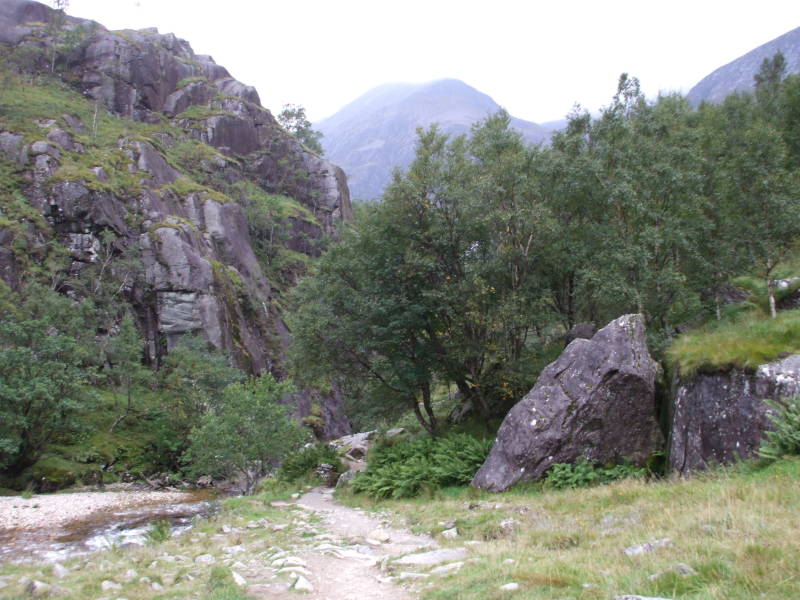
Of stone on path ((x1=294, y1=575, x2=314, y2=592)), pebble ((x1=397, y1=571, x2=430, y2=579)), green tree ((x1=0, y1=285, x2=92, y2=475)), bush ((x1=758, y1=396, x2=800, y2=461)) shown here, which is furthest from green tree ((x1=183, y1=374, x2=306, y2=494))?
bush ((x1=758, y1=396, x2=800, y2=461))

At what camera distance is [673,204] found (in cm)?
2178

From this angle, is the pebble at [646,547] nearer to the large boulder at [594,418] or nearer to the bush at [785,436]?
the bush at [785,436]

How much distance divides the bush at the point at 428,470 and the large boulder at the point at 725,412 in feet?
22.6

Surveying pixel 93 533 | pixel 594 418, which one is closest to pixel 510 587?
pixel 594 418

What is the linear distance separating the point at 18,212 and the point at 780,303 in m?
54.6

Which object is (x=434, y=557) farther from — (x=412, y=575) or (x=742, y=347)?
(x=742, y=347)

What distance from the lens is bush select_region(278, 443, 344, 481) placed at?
25.0 m

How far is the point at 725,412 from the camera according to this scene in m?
12.1

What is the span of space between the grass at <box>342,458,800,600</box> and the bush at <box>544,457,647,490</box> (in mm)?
2126

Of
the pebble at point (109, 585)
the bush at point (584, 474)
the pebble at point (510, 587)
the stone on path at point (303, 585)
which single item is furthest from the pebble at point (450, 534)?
the pebble at point (109, 585)

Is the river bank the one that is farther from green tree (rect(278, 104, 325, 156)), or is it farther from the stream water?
green tree (rect(278, 104, 325, 156))

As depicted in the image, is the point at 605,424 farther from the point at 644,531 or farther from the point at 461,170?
the point at 461,170

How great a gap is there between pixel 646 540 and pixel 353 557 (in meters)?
5.31

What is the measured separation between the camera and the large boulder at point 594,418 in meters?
15.0
